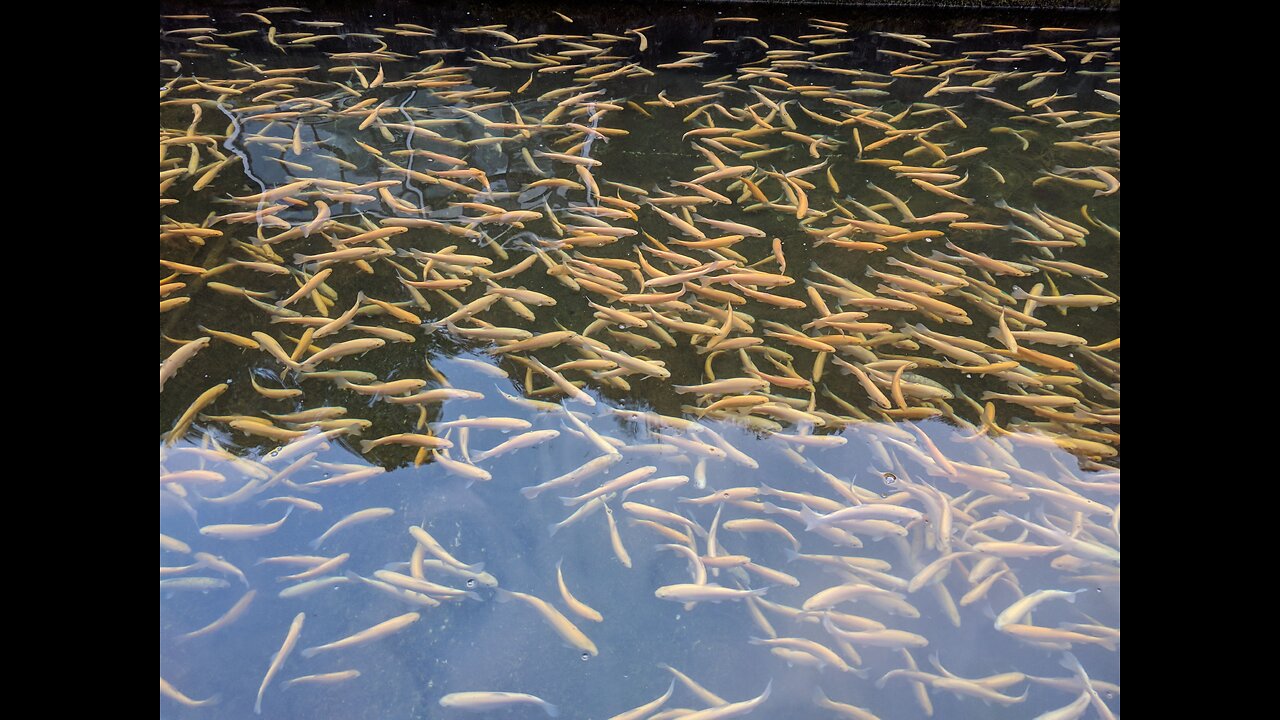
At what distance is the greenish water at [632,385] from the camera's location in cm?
246

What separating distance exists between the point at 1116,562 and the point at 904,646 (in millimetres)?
912

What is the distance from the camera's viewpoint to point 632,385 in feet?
11.1

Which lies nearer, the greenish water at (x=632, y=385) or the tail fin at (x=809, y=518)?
the greenish water at (x=632, y=385)

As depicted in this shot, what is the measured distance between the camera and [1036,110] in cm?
552

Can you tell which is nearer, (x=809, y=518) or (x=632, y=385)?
(x=809, y=518)

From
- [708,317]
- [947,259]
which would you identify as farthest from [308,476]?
[947,259]

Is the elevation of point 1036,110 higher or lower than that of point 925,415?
higher

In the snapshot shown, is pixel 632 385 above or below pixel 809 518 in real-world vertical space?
above

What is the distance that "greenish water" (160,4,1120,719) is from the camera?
246 centimetres

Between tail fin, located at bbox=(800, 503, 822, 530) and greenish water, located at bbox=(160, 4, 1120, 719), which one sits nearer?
greenish water, located at bbox=(160, 4, 1120, 719)

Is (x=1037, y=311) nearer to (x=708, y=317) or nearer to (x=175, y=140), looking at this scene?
(x=708, y=317)
